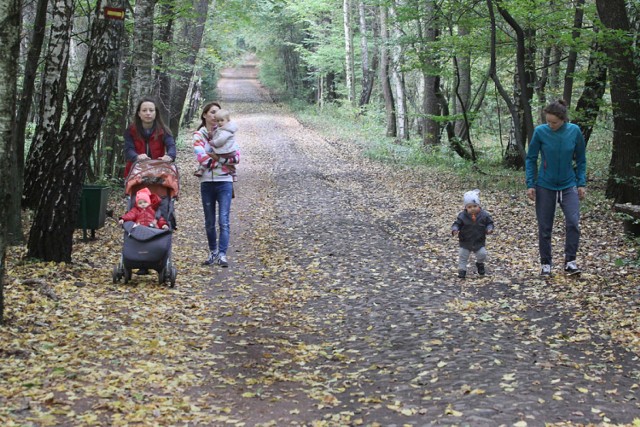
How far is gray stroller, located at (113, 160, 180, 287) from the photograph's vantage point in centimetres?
775

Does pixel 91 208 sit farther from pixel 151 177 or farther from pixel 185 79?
pixel 185 79

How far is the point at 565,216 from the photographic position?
8266 mm

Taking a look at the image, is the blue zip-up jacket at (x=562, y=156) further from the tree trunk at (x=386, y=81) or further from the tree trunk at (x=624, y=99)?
the tree trunk at (x=386, y=81)

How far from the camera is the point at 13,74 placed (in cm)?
554

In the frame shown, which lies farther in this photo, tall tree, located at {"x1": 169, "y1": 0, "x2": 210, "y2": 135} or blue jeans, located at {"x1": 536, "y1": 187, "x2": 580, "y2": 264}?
tall tree, located at {"x1": 169, "y1": 0, "x2": 210, "y2": 135}

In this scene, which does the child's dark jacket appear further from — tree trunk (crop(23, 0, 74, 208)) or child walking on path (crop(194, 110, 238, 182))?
tree trunk (crop(23, 0, 74, 208))

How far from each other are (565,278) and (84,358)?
218 inches

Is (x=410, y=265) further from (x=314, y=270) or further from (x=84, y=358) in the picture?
(x=84, y=358)

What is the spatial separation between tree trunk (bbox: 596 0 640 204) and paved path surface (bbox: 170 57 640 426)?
11.3 ft

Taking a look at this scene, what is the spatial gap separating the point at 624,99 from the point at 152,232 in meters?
8.39

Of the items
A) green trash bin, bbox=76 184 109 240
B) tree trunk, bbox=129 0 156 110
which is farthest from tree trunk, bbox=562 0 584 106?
green trash bin, bbox=76 184 109 240

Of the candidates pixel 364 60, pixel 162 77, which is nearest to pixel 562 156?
pixel 162 77

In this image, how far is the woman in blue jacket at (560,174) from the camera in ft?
26.9

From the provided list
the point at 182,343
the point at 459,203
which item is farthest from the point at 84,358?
the point at 459,203
